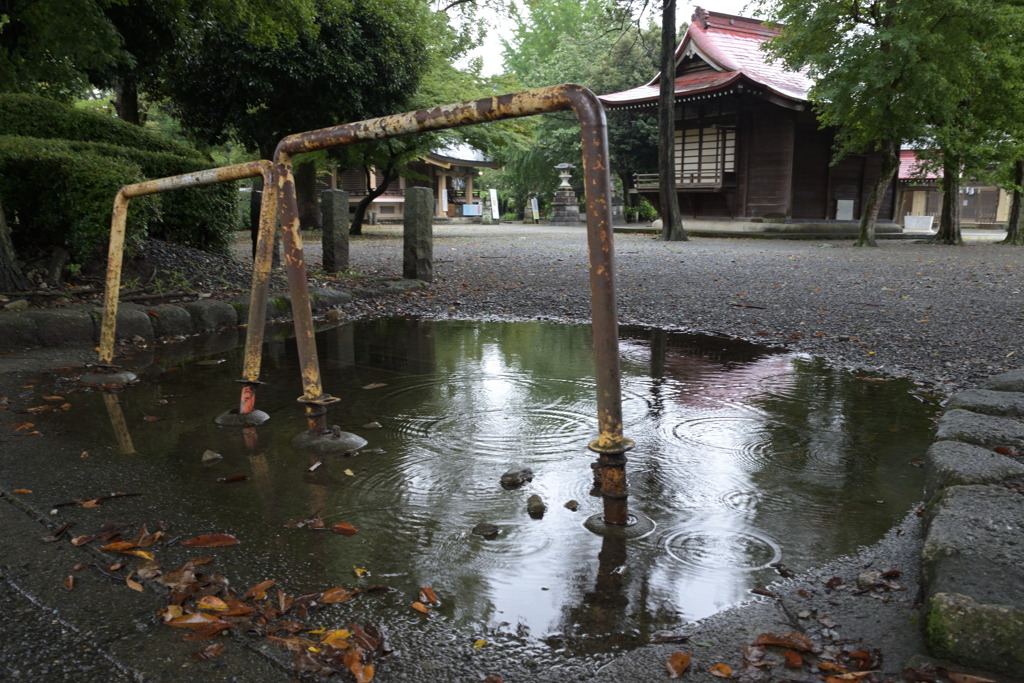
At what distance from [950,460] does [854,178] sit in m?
22.7

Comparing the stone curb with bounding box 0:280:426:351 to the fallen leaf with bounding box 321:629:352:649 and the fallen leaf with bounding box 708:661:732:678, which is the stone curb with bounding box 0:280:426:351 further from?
the fallen leaf with bounding box 708:661:732:678

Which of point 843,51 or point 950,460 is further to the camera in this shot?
point 843,51

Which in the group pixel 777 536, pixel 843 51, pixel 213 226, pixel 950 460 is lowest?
pixel 777 536

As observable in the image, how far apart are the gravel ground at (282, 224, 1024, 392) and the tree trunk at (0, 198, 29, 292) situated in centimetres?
Result: 268

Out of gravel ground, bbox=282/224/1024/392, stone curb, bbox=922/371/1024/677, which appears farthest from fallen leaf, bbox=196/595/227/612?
gravel ground, bbox=282/224/1024/392

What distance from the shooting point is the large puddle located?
6.29 feet

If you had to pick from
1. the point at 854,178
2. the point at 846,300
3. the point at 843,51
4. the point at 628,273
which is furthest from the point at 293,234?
the point at 854,178

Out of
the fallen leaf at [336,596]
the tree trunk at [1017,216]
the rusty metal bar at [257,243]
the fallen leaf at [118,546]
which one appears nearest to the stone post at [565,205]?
the tree trunk at [1017,216]

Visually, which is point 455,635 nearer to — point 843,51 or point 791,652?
point 791,652

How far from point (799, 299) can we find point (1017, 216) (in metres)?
14.4

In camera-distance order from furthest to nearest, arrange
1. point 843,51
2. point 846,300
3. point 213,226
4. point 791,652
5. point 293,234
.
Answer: point 843,51
point 213,226
point 846,300
point 293,234
point 791,652

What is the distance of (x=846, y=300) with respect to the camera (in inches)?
281

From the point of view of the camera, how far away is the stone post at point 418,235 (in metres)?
8.38

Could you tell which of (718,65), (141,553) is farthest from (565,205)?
(141,553)
